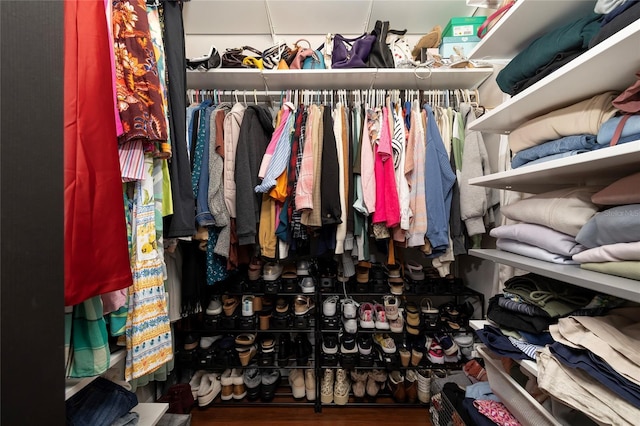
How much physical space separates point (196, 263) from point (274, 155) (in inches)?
27.4

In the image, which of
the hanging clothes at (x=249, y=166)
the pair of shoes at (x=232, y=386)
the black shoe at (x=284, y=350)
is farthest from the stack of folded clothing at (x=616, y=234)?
the pair of shoes at (x=232, y=386)

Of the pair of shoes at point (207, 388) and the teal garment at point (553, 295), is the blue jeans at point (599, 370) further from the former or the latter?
the pair of shoes at point (207, 388)

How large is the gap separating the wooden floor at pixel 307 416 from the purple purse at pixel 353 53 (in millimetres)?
1990

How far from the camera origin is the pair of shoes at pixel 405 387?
4.91ft

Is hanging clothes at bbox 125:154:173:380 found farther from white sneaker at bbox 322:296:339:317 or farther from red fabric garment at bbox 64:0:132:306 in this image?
white sneaker at bbox 322:296:339:317

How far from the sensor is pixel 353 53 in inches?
54.7

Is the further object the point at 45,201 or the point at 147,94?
the point at 147,94

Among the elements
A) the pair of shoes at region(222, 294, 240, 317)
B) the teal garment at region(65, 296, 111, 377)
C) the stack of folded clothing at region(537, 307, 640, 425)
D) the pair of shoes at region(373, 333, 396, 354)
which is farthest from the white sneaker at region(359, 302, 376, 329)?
the teal garment at region(65, 296, 111, 377)

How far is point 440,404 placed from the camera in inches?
48.9

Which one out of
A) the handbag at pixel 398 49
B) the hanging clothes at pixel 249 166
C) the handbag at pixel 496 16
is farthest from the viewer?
the handbag at pixel 398 49

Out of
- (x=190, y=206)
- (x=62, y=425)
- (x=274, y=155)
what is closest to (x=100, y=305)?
(x=62, y=425)

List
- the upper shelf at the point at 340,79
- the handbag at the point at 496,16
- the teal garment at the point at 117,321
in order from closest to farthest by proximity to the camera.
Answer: the teal garment at the point at 117,321 < the handbag at the point at 496,16 < the upper shelf at the point at 340,79

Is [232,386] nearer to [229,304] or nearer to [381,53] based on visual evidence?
[229,304]

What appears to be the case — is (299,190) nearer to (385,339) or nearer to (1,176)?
(1,176)
